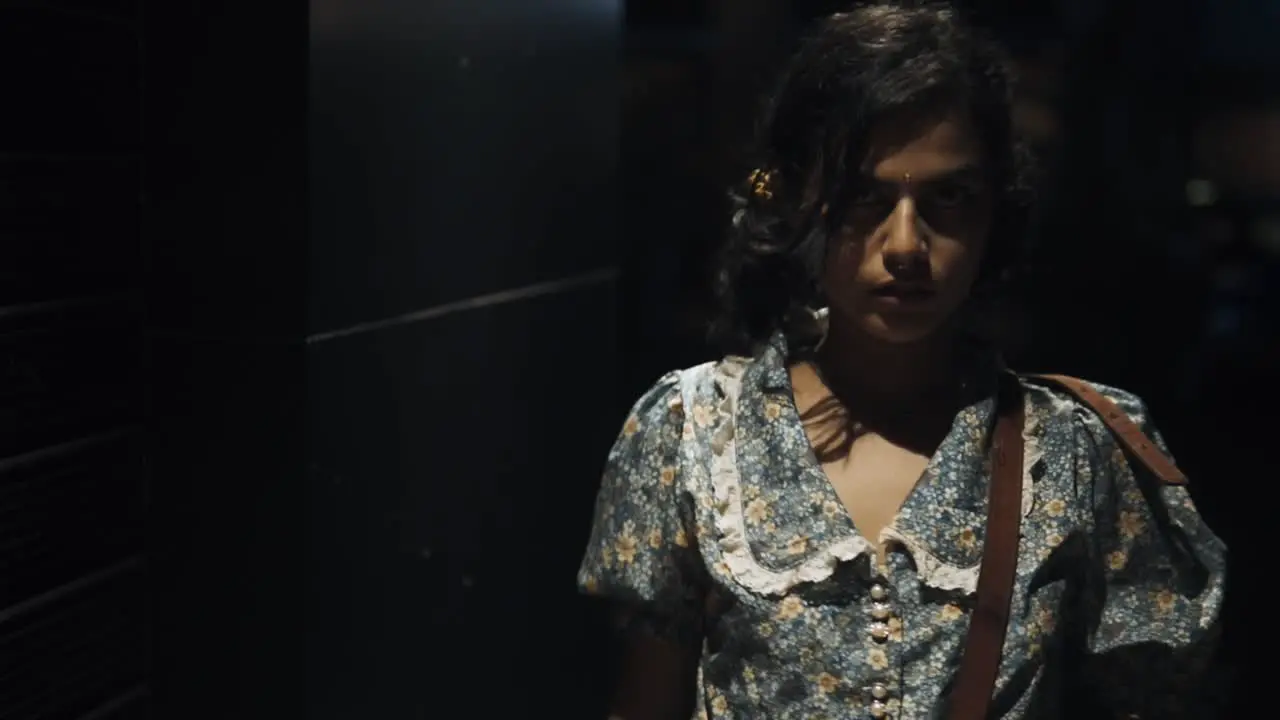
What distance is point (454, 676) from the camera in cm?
226

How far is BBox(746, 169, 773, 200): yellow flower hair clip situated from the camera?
1816mm

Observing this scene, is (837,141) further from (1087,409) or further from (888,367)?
(1087,409)

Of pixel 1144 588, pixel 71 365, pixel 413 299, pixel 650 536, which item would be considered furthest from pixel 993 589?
pixel 71 365

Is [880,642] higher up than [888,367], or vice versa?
[888,367]

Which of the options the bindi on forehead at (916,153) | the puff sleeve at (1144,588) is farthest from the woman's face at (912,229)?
the puff sleeve at (1144,588)

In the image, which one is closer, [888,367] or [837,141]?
[837,141]

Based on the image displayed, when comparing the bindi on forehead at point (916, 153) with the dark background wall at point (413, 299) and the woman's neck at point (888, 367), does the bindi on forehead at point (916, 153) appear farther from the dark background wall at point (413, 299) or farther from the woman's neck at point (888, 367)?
the dark background wall at point (413, 299)

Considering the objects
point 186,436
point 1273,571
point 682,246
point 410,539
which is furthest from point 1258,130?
point 186,436

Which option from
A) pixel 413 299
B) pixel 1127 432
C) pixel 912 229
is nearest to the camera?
pixel 912 229

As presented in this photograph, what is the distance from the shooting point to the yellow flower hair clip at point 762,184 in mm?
1816

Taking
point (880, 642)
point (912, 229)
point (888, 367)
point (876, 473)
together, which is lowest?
point (880, 642)

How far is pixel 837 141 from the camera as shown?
1.71 meters

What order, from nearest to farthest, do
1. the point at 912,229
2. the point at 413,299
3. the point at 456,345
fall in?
the point at 912,229, the point at 413,299, the point at 456,345

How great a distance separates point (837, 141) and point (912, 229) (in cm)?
13
